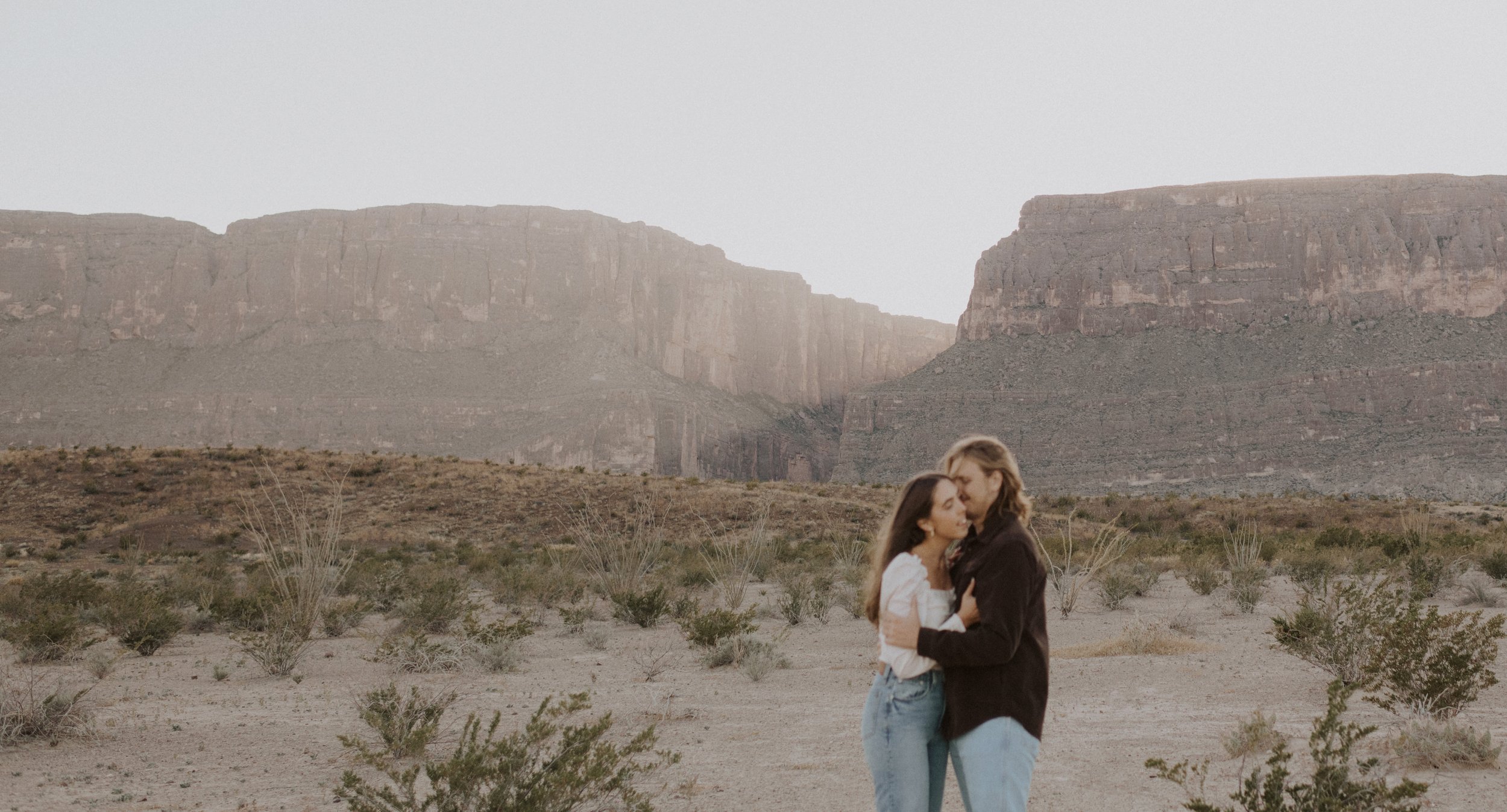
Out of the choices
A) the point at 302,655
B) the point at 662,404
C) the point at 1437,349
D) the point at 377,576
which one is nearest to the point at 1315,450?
the point at 1437,349

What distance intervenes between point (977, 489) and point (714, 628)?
7492 mm

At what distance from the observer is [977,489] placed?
11.4ft

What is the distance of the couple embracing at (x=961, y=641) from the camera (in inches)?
126

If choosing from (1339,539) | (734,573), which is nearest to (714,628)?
(734,573)

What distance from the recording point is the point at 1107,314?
294 ft

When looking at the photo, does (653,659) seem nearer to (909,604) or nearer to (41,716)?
(41,716)

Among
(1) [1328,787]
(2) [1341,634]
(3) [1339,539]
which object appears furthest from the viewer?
(3) [1339,539]

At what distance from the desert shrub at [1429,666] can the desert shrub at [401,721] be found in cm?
560

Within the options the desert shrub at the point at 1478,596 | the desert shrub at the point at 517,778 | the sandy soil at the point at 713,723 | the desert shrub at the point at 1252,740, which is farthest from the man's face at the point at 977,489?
the desert shrub at the point at 1478,596

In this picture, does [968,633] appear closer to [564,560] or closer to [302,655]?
[302,655]

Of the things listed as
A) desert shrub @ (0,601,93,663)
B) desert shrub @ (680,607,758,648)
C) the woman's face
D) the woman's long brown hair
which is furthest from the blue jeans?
desert shrub @ (0,601,93,663)

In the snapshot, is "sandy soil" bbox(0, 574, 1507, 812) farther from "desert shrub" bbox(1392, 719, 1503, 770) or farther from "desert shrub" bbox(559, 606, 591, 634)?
"desert shrub" bbox(559, 606, 591, 634)

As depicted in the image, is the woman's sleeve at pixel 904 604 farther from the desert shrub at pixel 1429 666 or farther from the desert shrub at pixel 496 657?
the desert shrub at pixel 496 657

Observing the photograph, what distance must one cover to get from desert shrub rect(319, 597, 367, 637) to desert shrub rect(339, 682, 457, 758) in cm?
564
